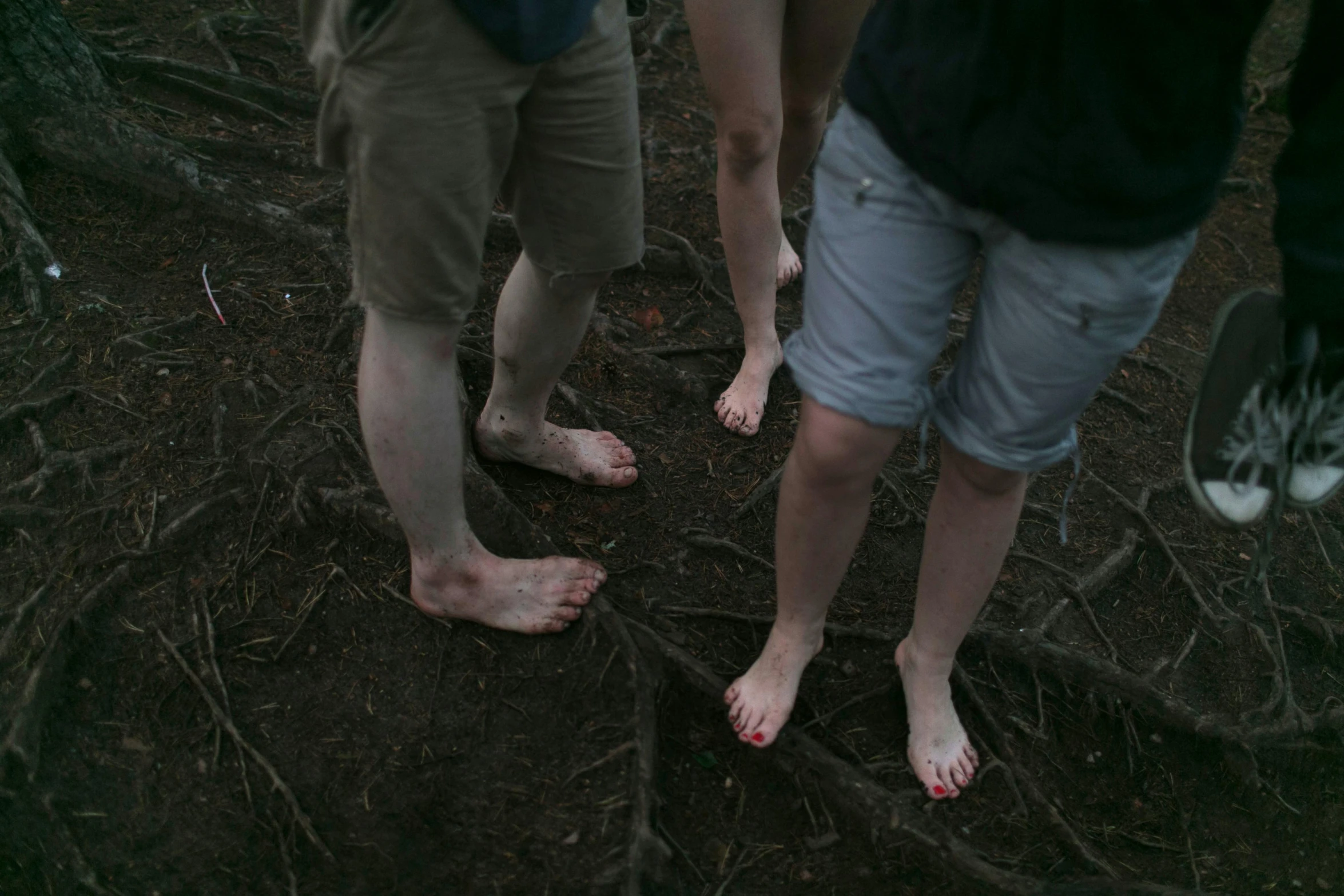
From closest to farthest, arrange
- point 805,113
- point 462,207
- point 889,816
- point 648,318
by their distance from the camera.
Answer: point 462,207 < point 889,816 < point 805,113 < point 648,318

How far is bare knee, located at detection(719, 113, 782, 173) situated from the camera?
7.98 feet

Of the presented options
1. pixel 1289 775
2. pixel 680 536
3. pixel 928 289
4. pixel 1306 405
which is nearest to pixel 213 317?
pixel 680 536

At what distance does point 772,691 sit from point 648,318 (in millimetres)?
1780

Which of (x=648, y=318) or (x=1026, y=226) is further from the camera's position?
(x=648, y=318)

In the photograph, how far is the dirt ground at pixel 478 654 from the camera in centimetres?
188

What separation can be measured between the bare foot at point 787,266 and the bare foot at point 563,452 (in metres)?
1.25

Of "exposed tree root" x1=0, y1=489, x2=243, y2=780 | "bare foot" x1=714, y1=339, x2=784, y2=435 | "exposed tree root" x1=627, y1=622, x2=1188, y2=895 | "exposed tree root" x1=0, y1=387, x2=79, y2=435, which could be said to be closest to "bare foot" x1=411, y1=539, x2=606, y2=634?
"exposed tree root" x1=627, y1=622, x2=1188, y2=895

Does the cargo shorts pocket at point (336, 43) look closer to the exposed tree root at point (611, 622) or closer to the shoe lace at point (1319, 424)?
the exposed tree root at point (611, 622)

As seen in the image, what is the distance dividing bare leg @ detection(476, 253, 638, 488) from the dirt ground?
0.09 m

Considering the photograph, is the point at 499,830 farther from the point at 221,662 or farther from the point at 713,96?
the point at 713,96

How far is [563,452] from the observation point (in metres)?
2.62

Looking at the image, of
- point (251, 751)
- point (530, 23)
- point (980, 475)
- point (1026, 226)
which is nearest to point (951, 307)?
point (1026, 226)

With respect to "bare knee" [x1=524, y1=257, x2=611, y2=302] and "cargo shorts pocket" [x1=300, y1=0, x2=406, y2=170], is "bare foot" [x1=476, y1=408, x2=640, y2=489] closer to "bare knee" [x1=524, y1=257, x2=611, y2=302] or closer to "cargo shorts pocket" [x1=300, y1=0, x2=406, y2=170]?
"bare knee" [x1=524, y1=257, x2=611, y2=302]

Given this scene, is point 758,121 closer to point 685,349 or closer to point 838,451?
point 685,349
